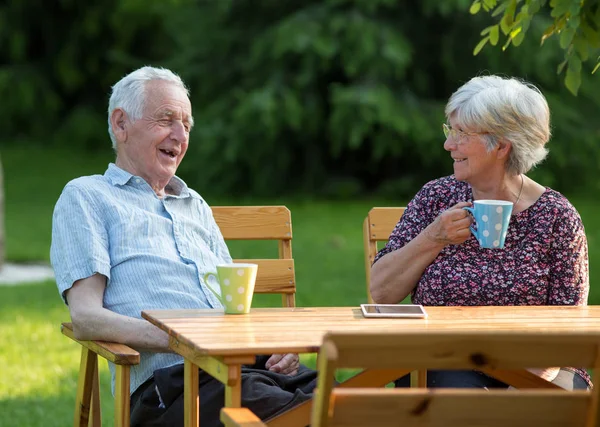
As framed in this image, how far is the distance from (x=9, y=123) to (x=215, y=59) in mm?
6897

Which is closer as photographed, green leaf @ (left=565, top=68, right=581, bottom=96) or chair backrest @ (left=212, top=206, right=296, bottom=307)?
green leaf @ (left=565, top=68, right=581, bottom=96)

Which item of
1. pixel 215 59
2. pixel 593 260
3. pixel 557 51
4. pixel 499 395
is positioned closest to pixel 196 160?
pixel 215 59

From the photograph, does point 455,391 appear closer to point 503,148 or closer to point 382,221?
point 503,148

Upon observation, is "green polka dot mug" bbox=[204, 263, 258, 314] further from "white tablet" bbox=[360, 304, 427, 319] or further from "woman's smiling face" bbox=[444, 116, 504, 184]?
"woman's smiling face" bbox=[444, 116, 504, 184]

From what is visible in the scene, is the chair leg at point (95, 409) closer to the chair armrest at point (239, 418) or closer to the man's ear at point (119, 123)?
the man's ear at point (119, 123)

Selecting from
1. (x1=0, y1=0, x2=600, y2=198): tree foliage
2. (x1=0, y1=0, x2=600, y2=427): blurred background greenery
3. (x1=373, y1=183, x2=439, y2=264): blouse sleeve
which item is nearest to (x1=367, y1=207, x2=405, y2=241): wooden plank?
(x1=373, y1=183, x2=439, y2=264): blouse sleeve

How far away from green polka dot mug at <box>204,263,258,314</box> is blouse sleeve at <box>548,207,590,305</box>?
120cm

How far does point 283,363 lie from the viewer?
380 cm

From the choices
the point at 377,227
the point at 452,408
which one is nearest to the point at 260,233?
the point at 377,227

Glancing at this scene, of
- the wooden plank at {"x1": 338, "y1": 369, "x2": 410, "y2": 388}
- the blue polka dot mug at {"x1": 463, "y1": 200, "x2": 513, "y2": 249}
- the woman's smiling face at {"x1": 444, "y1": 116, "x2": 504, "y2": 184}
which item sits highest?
the woman's smiling face at {"x1": 444, "y1": 116, "x2": 504, "y2": 184}

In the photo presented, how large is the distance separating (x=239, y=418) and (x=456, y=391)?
0.65 metres

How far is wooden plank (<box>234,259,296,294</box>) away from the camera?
4441 millimetres

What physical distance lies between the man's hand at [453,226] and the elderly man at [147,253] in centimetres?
67

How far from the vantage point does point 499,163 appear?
3.97 metres
